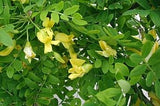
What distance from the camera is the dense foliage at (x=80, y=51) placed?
49 centimetres

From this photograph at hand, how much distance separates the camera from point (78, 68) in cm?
56

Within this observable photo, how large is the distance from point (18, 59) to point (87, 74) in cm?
12

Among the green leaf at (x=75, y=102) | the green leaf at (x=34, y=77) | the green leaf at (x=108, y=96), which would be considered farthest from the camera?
the green leaf at (x=75, y=102)

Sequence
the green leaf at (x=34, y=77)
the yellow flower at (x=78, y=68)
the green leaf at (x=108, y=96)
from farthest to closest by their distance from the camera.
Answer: the green leaf at (x=34, y=77) < the yellow flower at (x=78, y=68) < the green leaf at (x=108, y=96)

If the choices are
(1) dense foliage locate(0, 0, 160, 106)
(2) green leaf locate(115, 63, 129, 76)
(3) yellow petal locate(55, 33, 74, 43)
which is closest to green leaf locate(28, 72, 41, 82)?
(1) dense foliage locate(0, 0, 160, 106)

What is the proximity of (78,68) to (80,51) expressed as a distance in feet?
0.31

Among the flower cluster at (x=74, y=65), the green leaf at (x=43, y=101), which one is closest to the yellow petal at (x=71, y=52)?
the flower cluster at (x=74, y=65)

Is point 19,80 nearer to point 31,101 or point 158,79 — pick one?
point 31,101

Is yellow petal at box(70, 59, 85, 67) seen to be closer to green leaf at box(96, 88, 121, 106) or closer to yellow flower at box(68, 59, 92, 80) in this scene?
yellow flower at box(68, 59, 92, 80)

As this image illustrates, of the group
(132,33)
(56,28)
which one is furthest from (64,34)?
(132,33)

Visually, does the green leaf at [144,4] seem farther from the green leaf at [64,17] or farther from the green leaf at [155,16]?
the green leaf at [64,17]

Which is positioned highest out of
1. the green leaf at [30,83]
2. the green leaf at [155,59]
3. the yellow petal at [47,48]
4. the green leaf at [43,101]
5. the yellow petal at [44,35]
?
the green leaf at [155,59]

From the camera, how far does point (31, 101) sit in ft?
2.24

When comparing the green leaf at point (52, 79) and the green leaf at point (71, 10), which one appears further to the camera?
the green leaf at point (52, 79)
